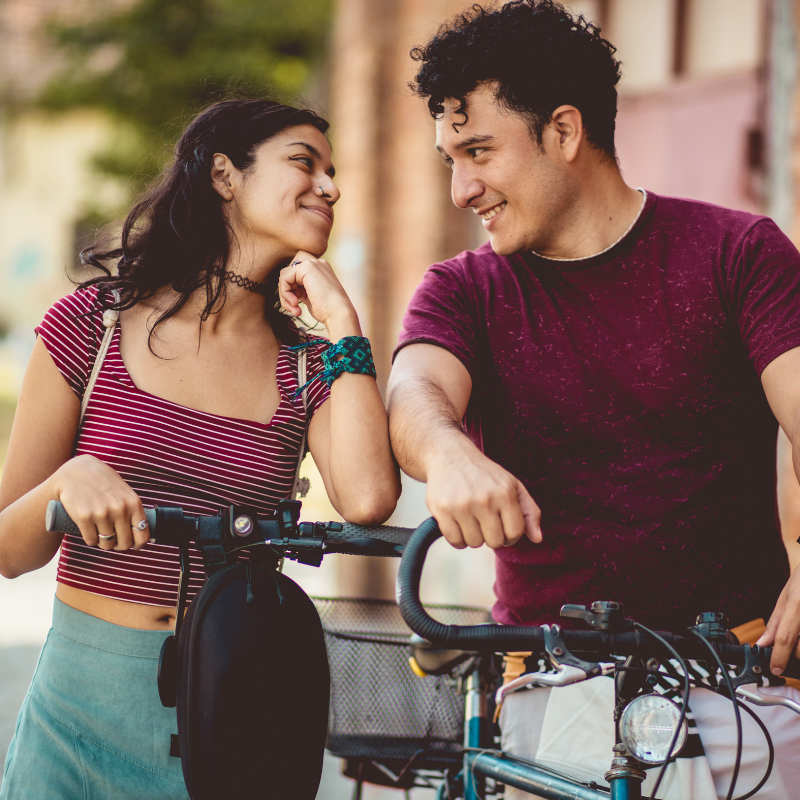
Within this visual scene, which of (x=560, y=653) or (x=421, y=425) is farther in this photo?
(x=421, y=425)

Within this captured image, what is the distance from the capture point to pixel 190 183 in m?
2.36

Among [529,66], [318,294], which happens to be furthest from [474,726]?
[529,66]

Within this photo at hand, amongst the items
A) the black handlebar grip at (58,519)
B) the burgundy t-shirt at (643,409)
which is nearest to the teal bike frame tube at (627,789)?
the burgundy t-shirt at (643,409)

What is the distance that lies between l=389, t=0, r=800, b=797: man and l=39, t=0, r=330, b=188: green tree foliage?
983cm

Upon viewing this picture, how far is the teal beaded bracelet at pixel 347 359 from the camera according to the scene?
84.7 inches

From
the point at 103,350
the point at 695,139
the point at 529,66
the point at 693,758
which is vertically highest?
the point at 695,139

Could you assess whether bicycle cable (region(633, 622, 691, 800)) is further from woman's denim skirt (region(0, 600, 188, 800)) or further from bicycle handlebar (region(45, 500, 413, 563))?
woman's denim skirt (region(0, 600, 188, 800))

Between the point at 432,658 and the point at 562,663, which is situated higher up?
the point at 562,663

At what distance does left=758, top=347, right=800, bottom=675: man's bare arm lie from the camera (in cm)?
169

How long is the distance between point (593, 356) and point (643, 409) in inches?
6.5

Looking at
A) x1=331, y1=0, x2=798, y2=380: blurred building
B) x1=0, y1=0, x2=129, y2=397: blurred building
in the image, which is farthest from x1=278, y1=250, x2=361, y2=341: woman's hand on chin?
x1=0, y1=0, x2=129, y2=397: blurred building

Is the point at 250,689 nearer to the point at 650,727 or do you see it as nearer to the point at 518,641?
the point at 518,641

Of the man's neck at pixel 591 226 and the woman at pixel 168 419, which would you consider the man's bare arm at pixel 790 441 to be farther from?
the woman at pixel 168 419

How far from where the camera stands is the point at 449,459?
68.1 inches
